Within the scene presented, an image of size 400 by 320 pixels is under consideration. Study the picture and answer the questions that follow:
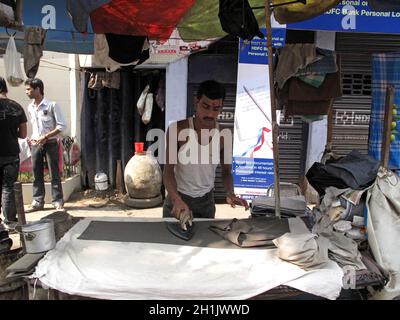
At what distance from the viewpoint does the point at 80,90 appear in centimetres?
668

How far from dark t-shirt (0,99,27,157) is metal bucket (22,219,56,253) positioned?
9.25ft

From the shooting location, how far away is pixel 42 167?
535cm

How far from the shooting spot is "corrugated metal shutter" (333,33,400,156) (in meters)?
5.80

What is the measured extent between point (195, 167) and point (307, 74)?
135cm

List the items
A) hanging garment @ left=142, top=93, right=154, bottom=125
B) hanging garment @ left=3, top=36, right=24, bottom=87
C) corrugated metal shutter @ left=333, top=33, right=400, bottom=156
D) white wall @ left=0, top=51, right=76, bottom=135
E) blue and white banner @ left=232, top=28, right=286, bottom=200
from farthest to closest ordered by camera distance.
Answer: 1. white wall @ left=0, top=51, right=76, bottom=135
2. hanging garment @ left=142, top=93, right=154, bottom=125
3. corrugated metal shutter @ left=333, top=33, right=400, bottom=156
4. blue and white banner @ left=232, top=28, right=286, bottom=200
5. hanging garment @ left=3, top=36, right=24, bottom=87

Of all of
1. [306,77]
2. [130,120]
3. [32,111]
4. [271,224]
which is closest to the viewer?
[271,224]

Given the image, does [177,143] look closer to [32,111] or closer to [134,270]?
[134,270]

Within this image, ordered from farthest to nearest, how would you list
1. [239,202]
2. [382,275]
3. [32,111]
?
1. [32,111]
2. [239,202]
3. [382,275]

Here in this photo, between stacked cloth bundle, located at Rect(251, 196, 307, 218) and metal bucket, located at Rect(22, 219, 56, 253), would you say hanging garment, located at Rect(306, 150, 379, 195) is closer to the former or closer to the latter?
stacked cloth bundle, located at Rect(251, 196, 307, 218)

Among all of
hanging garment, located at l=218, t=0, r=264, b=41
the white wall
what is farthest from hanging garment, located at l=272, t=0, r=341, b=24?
the white wall

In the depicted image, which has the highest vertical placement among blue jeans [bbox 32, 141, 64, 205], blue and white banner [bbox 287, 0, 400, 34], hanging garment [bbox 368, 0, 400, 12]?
blue and white banner [bbox 287, 0, 400, 34]

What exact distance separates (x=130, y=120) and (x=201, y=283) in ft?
17.0

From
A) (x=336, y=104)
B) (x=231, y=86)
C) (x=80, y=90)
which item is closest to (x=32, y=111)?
(x=80, y=90)

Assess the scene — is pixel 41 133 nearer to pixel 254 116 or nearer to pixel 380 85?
pixel 254 116
